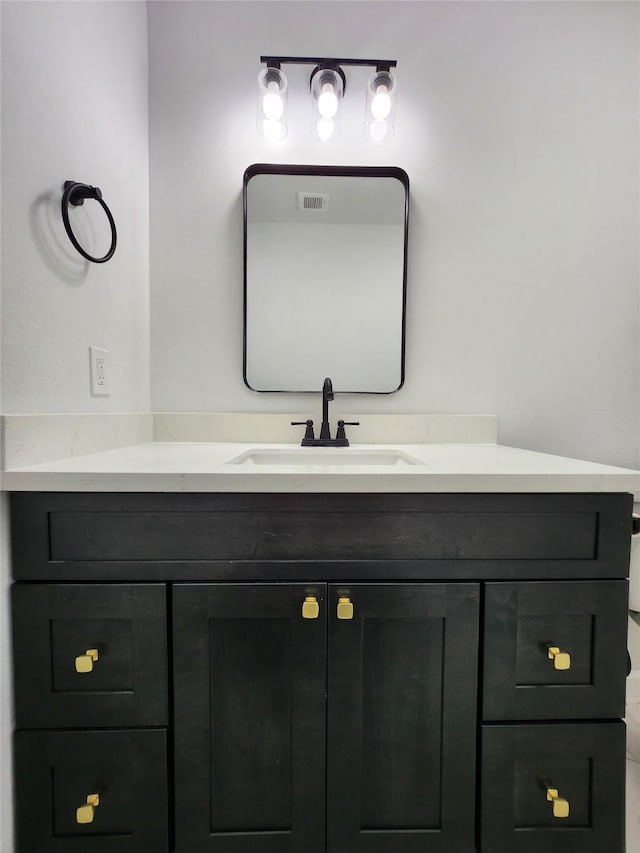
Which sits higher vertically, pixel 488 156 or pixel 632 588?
pixel 488 156

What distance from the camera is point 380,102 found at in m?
1.13

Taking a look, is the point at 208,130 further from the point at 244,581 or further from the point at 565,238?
the point at 244,581

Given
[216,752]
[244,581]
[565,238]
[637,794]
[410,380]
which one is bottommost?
[637,794]

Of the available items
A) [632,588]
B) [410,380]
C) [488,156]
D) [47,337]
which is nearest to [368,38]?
[488,156]

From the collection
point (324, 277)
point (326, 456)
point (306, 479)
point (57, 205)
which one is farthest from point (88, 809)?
point (324, 277)

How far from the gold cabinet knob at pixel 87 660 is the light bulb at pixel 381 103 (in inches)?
59.9

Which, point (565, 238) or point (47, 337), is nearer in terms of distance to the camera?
point (47, 337)

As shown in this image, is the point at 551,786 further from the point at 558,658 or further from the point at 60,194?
the point at 60,194

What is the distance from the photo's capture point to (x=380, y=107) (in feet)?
3.72

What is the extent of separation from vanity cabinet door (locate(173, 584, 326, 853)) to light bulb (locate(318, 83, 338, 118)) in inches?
51.3

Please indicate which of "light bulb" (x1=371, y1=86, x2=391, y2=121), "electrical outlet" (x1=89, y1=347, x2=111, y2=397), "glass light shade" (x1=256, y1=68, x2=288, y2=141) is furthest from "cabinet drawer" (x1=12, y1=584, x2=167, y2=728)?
"light bulb" (x1=371, y1=86, x2=391, y2=121)

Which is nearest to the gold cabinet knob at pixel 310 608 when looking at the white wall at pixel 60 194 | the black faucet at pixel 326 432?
the black faucet at pixel 326 432

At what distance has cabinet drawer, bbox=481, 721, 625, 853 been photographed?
701mm

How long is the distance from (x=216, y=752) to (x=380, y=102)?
1.66 m
